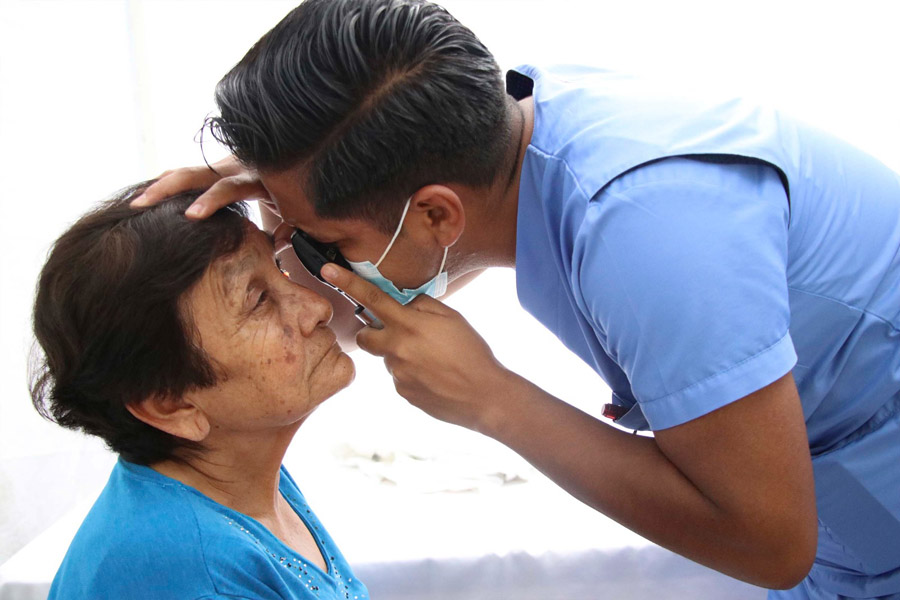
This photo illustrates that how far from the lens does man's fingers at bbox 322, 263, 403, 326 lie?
4.01ft

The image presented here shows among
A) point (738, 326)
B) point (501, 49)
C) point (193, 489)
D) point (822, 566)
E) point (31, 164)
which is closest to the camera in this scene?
point (738, 326)

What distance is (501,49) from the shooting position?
2.51 metres

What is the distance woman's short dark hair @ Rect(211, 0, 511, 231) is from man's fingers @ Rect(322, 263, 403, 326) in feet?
0.37

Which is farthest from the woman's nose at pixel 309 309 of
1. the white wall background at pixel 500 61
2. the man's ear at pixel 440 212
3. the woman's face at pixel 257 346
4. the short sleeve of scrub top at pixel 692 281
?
the white wall background at pixel 500 61

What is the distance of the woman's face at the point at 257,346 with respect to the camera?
1.20 meters

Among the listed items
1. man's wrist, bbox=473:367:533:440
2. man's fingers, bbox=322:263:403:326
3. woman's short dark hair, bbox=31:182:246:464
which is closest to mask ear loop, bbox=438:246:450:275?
man's fingers, bbox=322:263:403:326

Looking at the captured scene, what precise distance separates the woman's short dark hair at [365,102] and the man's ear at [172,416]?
0.37 meters

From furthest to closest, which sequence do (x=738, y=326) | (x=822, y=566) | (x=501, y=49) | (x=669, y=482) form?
(x=501, y=49), (x=822, y=566), (x=669, y=482), (x=738, y=326)

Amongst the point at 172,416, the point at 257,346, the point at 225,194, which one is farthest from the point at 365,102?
Answer: the point at 172,416

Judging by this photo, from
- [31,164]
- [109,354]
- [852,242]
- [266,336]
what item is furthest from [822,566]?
[31,164]

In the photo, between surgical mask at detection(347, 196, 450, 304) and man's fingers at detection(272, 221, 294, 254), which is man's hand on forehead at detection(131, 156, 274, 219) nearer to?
man's fingers at detection(272, 221, 294, 254)

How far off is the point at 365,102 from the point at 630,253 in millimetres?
409

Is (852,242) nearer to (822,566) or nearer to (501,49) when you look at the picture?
(822,566)

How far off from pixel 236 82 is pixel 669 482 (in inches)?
31.6
